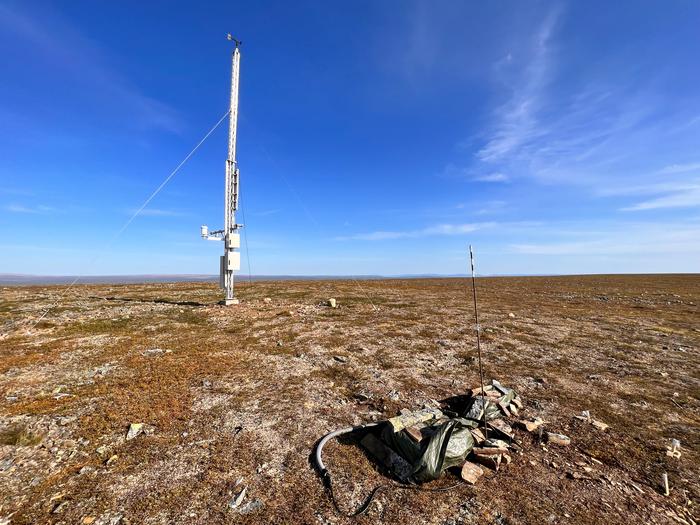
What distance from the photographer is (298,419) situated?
7117 millimetres

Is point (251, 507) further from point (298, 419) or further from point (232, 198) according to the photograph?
point (232, 198)

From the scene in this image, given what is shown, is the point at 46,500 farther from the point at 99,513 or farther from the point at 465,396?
the point at 465,396

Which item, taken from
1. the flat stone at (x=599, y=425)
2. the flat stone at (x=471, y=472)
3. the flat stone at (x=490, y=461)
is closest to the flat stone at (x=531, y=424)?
the flat stone at (x=599, y=425)

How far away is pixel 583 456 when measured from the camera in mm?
5883

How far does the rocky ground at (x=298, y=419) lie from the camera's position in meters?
4.59

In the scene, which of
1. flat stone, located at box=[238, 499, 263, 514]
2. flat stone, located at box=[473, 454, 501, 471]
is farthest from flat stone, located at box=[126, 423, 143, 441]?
flat stone, located at box=[473, 454, 501, 471]

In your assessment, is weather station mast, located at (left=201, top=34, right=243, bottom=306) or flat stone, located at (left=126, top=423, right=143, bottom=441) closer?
flat stone, located at (left=126, top=423, right=143, bottom=441)

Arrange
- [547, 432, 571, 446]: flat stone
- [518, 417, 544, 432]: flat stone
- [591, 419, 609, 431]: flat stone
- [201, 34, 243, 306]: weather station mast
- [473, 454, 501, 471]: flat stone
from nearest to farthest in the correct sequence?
[473, 454, 501, 471]: flat stone < [547, 432, 571, 446]: flat stone < [518, 417, 544, 432]: flat stone < [591, 419, 609, 431]: flat stone < [201, 34, 243, 306]: weather station mast

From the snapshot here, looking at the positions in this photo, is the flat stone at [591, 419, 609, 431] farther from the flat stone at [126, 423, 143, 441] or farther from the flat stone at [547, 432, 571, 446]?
the flat stone at [126, 423, 143, 441]

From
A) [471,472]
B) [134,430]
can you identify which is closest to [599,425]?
[471,472]

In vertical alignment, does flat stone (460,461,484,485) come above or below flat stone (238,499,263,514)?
above

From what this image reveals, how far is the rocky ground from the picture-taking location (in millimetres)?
4590

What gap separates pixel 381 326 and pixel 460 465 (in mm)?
12533

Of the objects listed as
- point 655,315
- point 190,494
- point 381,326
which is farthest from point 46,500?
point 655,315
